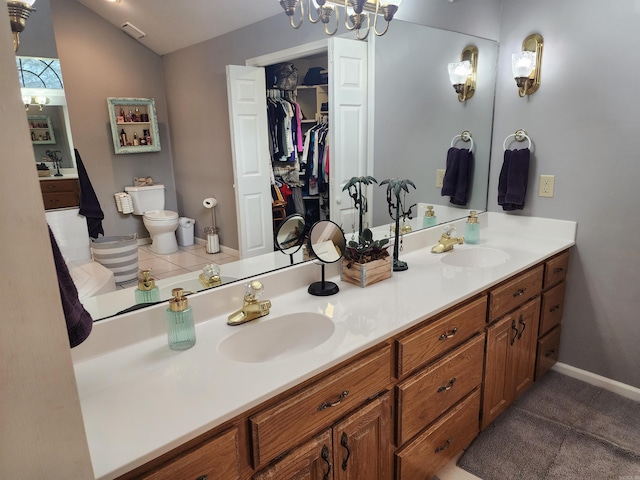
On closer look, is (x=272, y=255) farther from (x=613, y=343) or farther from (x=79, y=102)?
(x=613, y=343)

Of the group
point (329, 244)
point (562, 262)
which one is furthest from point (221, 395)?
point (562, 262)

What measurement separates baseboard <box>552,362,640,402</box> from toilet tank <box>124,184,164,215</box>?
2.46 meters

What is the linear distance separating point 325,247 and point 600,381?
6.17 ft

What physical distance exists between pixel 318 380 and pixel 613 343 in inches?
79.3

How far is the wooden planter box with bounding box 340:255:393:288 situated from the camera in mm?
1707

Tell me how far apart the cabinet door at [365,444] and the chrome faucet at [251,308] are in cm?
45

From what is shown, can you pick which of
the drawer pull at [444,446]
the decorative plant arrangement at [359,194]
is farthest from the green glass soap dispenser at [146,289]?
the drawer pull at [444,446]

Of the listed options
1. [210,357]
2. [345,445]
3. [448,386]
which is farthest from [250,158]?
[448,386]

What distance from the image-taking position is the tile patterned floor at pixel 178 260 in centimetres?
138

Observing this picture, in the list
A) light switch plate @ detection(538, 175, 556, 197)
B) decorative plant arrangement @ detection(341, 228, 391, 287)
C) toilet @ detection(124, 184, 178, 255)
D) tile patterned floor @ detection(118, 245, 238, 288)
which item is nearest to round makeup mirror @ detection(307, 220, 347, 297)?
decorative plant arrangement @ detection(341, 228, 391, 287)

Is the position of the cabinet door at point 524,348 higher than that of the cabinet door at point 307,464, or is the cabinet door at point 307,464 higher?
the cabinet door at point 307,464

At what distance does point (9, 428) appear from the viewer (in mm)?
576

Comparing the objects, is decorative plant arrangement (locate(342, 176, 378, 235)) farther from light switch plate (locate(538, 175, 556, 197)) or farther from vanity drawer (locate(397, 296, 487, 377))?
light switch plate (locate(538, 175, 556, 197))

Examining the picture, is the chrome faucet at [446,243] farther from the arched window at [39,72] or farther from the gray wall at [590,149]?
the arched window at [39,72]
